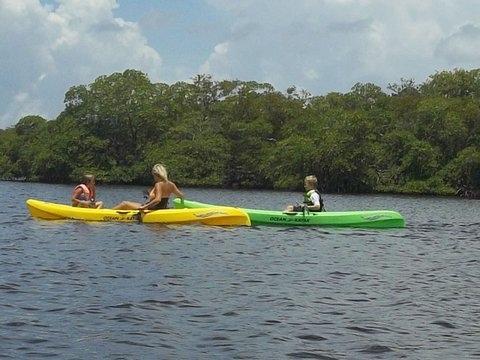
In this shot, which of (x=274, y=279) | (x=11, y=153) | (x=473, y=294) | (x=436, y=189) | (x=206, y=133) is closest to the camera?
(x=473, y=294)

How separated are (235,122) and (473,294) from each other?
67243 mm

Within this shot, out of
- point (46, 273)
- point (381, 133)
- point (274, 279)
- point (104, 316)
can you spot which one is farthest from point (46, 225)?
point (381, 133)

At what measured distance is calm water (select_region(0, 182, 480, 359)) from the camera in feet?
24.1

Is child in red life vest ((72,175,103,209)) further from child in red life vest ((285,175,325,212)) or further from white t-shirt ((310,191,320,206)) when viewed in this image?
white t-shirt ((310,191,320,206))

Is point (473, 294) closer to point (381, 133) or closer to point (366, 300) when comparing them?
point (366, 300)

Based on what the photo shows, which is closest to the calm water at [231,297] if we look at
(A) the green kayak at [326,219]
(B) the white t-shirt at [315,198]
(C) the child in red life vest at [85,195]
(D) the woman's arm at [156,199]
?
(D) the woman's arm at [156,199]

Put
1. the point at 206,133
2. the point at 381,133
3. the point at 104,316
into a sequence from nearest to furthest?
the point at 104,316
the point at 381,133
the point at 206,133

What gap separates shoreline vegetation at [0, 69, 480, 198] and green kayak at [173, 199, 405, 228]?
42.8 meters

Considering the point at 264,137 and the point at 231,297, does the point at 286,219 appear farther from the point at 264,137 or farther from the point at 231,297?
the point at 264,137

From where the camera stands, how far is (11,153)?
93.2 metres

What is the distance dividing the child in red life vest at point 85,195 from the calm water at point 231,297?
310 centimetres

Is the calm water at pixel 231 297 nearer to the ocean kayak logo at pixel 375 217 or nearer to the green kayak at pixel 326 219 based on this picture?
the green kayak at pixel 326 219

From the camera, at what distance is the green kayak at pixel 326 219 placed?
19297 mm

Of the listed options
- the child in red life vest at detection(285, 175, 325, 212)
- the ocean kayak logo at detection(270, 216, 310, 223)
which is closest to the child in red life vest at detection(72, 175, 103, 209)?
the ocean kayak logo at detection(270, 216, 310, 223)
